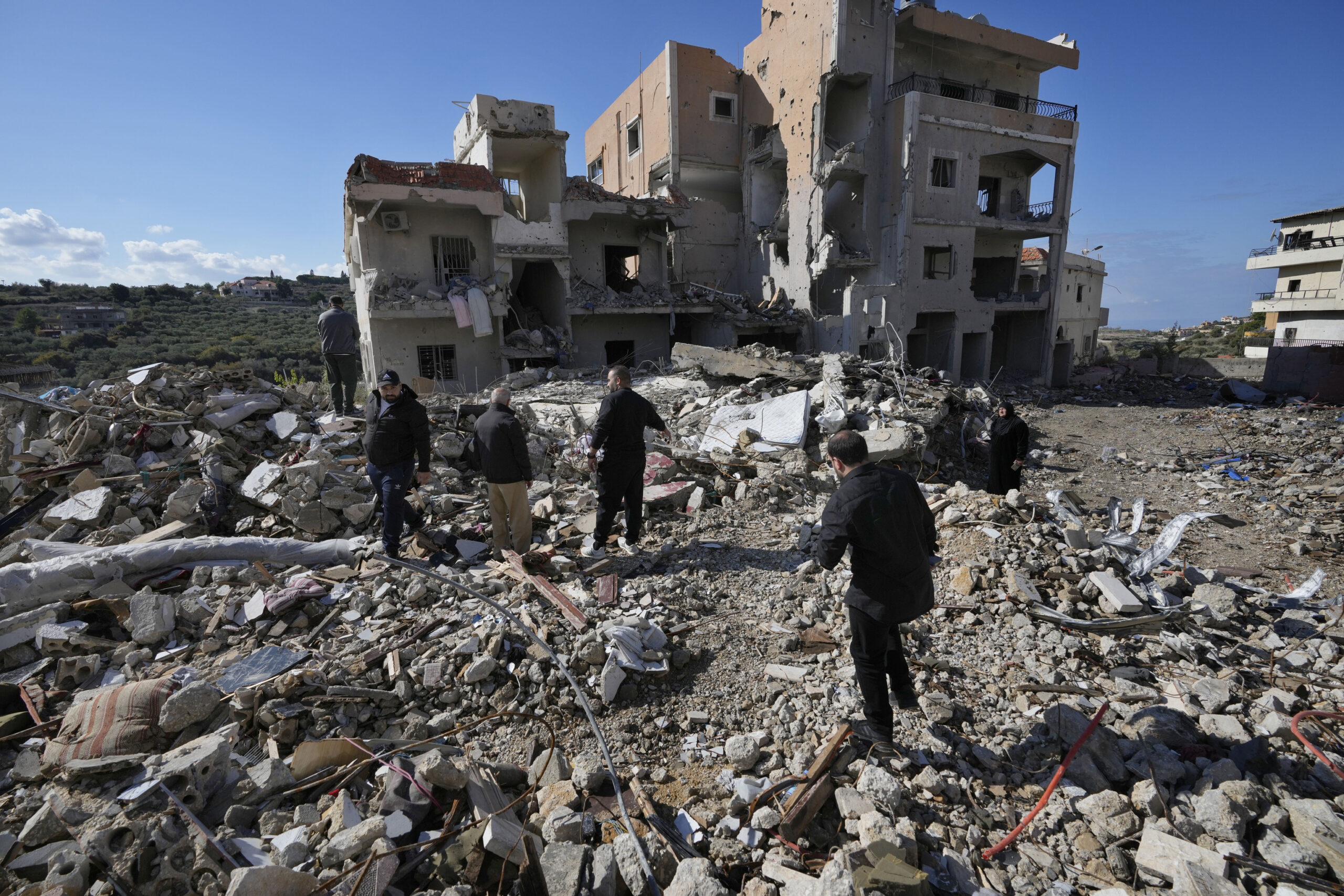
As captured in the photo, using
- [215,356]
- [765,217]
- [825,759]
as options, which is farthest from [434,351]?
[215,356]

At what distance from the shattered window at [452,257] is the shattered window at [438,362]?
1.90 meters

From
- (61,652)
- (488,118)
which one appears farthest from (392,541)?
(488,118)

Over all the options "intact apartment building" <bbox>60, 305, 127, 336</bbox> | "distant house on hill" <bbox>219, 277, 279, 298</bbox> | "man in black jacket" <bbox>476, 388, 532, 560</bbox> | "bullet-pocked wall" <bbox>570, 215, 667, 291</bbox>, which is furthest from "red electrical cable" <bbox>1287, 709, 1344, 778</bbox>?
"distant house on hill" <bbox>219, 277, 279, 298</bbox>

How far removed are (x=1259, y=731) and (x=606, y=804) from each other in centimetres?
360

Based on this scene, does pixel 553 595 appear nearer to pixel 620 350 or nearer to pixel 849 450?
→ pixel 849 450

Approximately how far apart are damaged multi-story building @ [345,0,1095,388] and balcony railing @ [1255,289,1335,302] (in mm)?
20847

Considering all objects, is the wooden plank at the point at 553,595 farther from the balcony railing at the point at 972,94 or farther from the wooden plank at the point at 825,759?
the balcony railing at the point at 972,94

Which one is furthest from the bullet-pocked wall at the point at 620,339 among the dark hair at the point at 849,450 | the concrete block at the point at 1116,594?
the dark hair at the point at 849,450

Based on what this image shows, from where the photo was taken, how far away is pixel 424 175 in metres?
16.0

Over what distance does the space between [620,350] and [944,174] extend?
12.6m

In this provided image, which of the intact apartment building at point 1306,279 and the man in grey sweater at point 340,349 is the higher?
the intact apartment building at point 1306,279

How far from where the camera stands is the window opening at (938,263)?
20797 mm

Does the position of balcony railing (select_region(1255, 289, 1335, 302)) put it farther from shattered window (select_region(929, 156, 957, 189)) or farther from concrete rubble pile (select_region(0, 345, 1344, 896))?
concrete rubble pile (select_region(0, 345, 1344, 896))

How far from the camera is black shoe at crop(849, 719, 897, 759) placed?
3281mm
